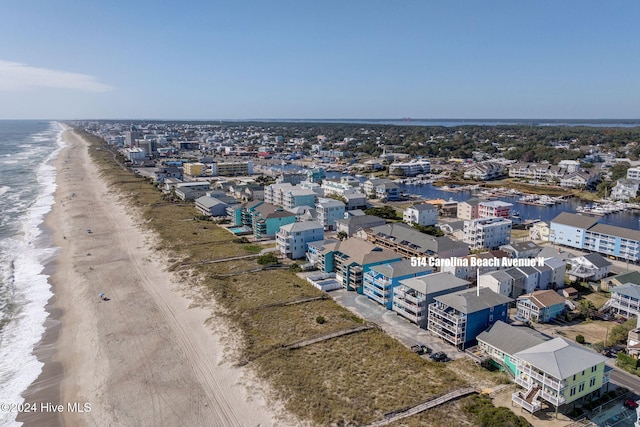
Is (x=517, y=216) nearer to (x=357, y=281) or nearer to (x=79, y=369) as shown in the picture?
(x=357, y=281)

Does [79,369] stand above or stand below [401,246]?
below

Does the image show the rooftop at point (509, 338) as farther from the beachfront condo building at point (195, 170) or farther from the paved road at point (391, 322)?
the beachfront condo building at point (195, 170)

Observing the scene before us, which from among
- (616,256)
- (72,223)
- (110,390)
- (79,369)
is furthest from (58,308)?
(616,256)

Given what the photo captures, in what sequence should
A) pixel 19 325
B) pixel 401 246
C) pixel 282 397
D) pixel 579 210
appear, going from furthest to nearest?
1. pixel 579 210
2. pixel 401 246
3. pixel 19 325
4. pixel 282 397

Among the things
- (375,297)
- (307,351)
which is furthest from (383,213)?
(307,351)

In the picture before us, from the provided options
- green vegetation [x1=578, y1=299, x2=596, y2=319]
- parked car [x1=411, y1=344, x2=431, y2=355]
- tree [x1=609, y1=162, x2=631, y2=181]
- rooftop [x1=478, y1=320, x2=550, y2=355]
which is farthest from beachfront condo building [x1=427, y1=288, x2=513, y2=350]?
tree [x1=609, y1=162, x2=631, y2=181]

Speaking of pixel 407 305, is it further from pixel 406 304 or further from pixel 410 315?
pixel 410 315
